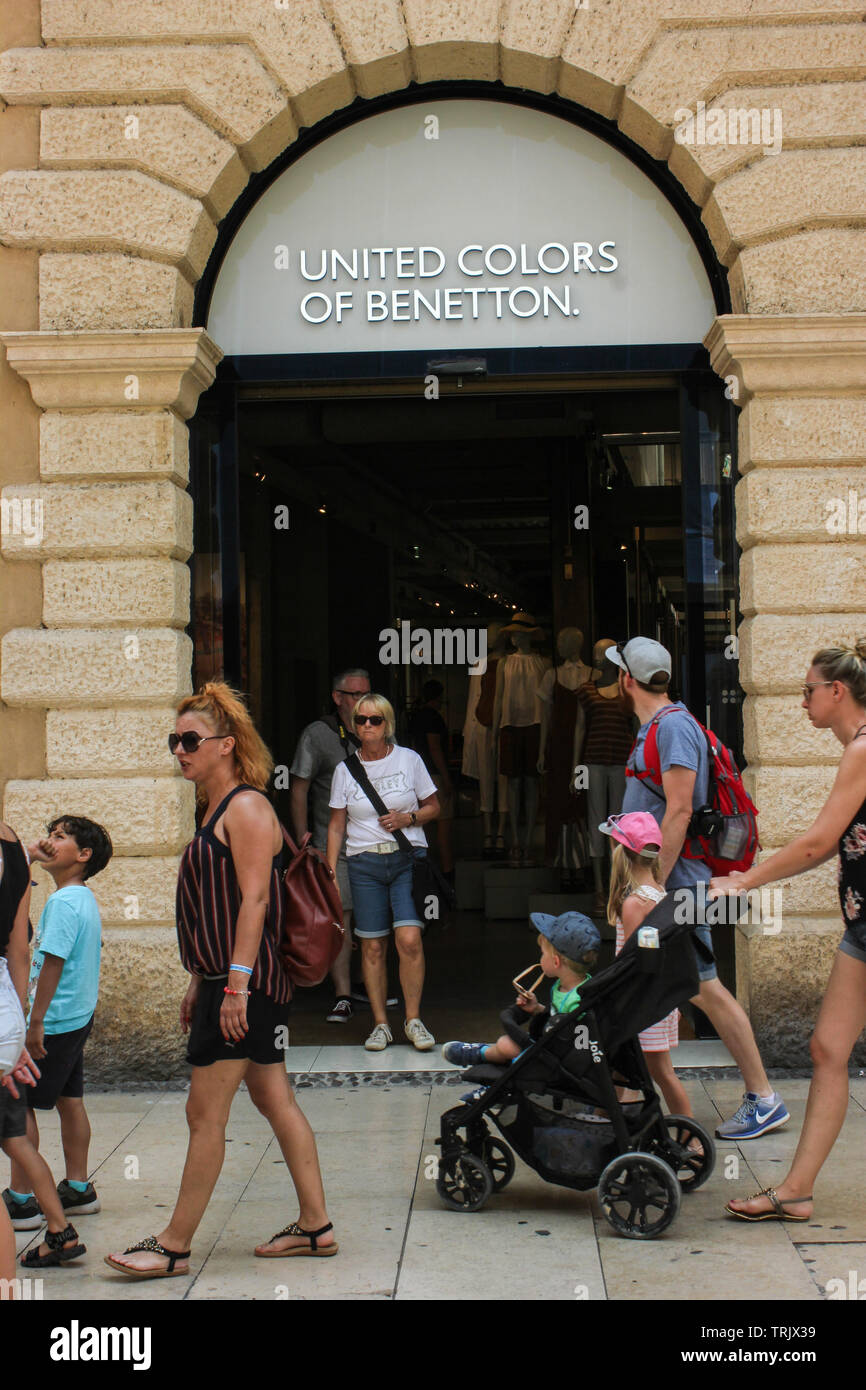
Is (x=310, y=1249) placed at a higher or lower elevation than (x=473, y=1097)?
Answer: lower

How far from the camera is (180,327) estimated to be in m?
7.12

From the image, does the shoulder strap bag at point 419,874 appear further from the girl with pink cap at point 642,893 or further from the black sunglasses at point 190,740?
the black sunglasses at point 190,740

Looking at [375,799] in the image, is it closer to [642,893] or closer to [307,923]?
[642,893]

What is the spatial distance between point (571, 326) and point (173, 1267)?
4.91 meters

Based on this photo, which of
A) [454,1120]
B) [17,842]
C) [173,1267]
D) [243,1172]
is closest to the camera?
[17,842]

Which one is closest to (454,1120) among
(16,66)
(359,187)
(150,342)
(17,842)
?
(17,842)

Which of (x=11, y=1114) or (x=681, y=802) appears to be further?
(x=681, y=802)

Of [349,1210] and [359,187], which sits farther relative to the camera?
[359,187]

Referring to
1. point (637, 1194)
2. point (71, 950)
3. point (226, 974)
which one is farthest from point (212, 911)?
point (637, 1194)

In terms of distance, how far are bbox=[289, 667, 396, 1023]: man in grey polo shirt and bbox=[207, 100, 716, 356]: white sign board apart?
1912 mm

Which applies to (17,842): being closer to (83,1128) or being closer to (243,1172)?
(83,1128)

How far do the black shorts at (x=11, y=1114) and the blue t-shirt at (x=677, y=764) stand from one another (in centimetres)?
246

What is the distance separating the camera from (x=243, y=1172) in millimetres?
5445

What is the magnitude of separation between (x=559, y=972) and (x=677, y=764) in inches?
36.6
